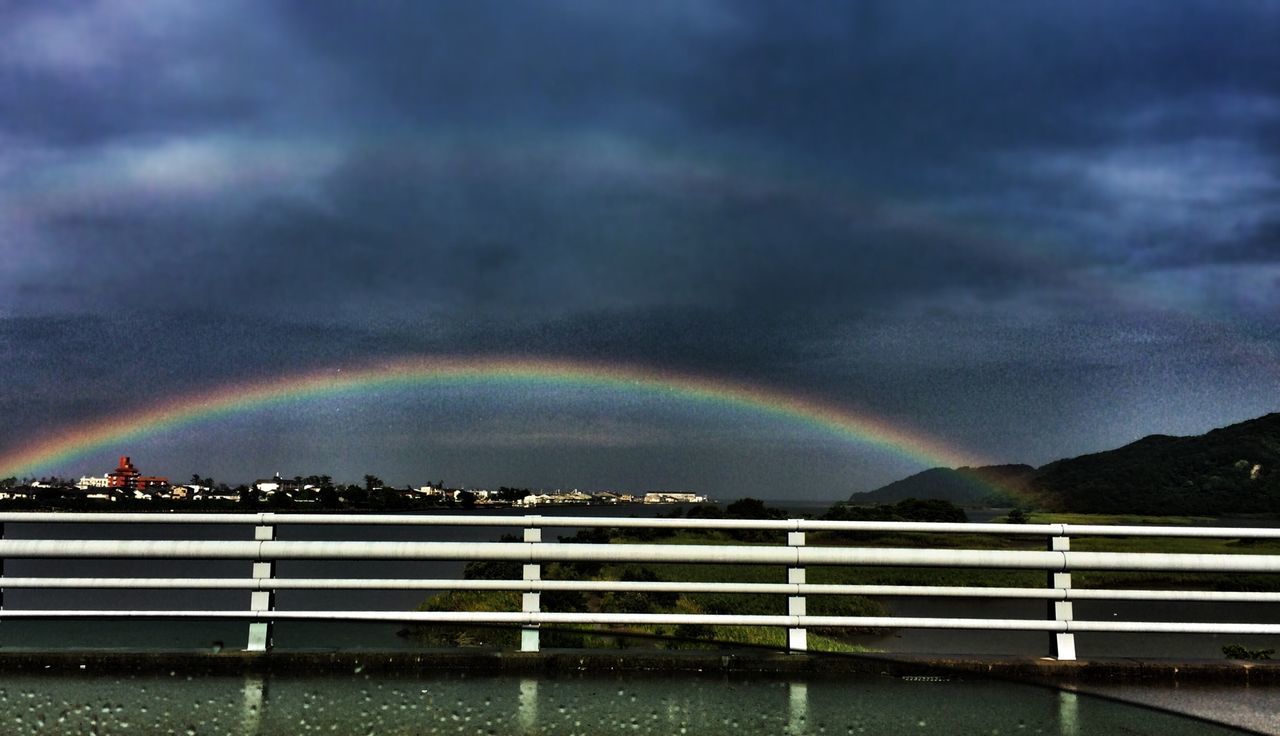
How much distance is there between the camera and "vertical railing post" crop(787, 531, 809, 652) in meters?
7.62

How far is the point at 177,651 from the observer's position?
7.40 m

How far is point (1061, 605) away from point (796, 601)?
193 cm

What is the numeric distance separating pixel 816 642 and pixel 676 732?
20.1 m

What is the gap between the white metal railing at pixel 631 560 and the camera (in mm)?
7383

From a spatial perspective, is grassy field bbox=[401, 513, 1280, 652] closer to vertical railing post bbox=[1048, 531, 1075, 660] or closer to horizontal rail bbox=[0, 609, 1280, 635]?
vertical railing post bbox=[1048, 531, 1075, 660]

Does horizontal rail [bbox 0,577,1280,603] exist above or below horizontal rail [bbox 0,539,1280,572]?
below

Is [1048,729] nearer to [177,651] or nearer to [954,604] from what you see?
[177,651]

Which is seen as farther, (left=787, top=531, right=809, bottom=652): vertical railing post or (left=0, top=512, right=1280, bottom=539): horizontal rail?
(left=787, top=531, right=809, bottom=652): vertical railing post

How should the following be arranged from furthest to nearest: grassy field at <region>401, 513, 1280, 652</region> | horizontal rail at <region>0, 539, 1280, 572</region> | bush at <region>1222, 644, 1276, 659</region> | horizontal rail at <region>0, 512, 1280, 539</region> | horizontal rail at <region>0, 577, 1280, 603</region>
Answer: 1. bush at <region>1222, 644, 1276, 659</region>
2. grassy field at <region>401, 513, 1280, 652</region>
3. horizontal rail at <region>0, 539, 1280, 572</region>
4. horizontal rail at <region>0, 577, 1280, 603</region>
5. horizontal rail at <region>0, 512, 1280, 539</region>

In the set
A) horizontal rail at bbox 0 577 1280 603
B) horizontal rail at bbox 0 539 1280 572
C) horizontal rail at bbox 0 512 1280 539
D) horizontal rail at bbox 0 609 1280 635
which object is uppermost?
horizontal rail at bbox 0 512 1280 539

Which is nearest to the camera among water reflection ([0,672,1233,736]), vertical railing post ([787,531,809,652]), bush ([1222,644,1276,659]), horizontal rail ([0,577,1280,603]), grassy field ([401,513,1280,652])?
water reflection ([0,672,1233,736])

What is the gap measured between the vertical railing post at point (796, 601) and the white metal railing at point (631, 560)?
12 mm

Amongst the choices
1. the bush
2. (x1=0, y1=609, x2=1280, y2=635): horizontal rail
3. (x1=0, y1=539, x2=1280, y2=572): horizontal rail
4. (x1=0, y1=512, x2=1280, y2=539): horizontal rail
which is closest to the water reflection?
(x1=0, y1=609, x2=1280, y2=635): horizontal rail

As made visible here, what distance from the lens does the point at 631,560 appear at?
7.63 metres
